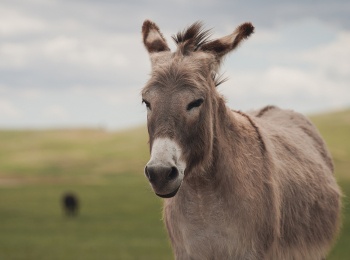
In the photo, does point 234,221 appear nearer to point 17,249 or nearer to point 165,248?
point 165,248

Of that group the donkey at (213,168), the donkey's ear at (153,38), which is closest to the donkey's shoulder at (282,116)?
the donkey at (213,168)

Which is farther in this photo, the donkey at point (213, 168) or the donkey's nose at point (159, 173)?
the donkey at point (213, 168)

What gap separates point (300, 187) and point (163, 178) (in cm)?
298

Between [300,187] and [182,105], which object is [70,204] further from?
[182,105]

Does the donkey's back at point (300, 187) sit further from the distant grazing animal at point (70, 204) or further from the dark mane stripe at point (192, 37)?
the distant grazing animal at point (70, 204)

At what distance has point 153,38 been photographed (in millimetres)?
6977

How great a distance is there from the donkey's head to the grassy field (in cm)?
91

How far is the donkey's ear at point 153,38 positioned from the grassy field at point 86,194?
1.17m

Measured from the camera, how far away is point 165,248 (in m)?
27.1

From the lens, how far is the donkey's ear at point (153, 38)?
6.83 meters

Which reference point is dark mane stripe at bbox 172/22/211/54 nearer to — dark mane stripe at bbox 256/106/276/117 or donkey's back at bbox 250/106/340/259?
donkey's back at bbox 250/106/340/259

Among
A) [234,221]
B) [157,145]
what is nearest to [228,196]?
[234,221]

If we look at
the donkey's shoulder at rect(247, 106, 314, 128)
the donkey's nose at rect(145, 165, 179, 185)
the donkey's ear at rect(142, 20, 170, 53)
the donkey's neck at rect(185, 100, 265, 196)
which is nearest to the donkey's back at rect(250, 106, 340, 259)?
the donkey's shoulder at rect(247, 106, 314, 128)

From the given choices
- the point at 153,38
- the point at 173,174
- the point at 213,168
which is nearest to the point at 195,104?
the point at 173,174
